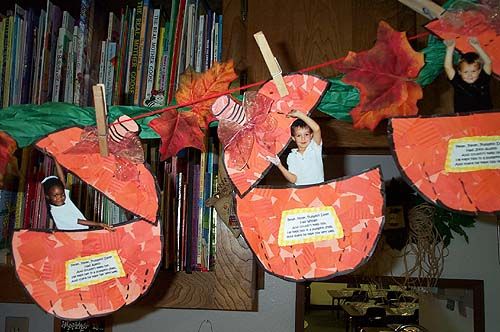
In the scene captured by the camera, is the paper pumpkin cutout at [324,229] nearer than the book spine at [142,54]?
Yes

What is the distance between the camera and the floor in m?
1.25

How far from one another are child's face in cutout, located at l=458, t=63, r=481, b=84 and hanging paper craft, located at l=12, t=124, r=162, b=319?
381 mm

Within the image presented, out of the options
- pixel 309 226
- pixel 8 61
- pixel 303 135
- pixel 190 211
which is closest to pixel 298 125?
pixel 303 135

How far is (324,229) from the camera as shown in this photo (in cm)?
54

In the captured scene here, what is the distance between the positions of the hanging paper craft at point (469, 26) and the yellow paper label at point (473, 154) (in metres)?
0.10

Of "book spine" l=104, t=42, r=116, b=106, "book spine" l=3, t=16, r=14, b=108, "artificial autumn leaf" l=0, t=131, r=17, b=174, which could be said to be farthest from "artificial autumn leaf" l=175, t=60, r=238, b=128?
"book spine" l=3, t=16, r=14, b=108

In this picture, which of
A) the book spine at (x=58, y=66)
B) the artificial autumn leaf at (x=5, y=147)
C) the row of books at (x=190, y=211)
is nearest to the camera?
the artificial autumn leaf at (x=5, y=147)

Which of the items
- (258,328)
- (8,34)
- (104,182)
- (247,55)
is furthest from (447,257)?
(8,34)

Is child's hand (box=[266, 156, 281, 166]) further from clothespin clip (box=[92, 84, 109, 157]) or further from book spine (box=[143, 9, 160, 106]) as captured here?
book spine (box=[143, 9, 160, 106])

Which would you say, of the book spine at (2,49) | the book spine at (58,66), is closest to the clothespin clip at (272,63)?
the book spine at (58,66)

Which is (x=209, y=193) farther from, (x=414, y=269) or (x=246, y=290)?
(x=414, y=269)

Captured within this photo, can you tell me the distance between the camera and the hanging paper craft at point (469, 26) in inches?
21.1

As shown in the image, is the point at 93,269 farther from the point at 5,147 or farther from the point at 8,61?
the point at 8,61

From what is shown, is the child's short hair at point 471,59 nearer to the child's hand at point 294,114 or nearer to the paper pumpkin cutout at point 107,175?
the child's hand at point 294,114
